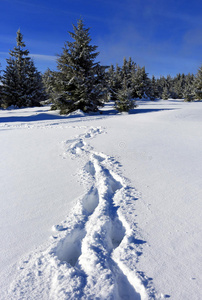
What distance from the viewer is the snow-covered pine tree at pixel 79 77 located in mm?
14336

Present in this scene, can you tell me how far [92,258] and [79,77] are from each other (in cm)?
1428

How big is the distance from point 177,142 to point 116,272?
4.93 metres

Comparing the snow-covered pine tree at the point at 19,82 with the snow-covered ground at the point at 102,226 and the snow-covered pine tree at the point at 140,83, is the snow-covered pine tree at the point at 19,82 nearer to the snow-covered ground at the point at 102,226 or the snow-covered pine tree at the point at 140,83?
the snow-covered pine tree at the point at 140,83

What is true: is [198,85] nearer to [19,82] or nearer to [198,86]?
[198,86]

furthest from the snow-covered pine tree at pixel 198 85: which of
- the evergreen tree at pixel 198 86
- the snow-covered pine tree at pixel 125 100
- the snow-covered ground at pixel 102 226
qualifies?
the snow-covered ground at pixel 102 226

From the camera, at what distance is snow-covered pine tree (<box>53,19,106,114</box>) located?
1434 centimetres

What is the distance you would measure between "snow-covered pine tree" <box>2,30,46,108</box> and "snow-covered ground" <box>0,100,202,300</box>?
22.8 metres

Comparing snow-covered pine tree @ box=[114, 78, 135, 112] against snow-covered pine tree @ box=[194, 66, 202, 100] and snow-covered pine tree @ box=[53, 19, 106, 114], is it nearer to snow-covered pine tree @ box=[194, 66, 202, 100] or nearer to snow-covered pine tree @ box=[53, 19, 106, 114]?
snow-covered pine tree @ box=[53, 19, 106, 114]

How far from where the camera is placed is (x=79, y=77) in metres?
14.2

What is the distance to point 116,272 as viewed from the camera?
1.68 m

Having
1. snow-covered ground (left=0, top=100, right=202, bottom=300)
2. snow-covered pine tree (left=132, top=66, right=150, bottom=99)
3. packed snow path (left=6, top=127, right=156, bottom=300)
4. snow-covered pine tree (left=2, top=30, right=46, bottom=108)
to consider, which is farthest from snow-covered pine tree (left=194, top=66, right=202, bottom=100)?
packed snow path (left=6, top=127, right=156, bottom=300)

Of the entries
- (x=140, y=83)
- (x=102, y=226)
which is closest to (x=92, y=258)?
(x=102, y=226)

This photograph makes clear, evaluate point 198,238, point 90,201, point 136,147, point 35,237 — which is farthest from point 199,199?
point 136,147

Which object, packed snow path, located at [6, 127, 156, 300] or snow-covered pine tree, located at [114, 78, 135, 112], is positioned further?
snow-covered pine tree, located at [114, 78, 135, 112]
